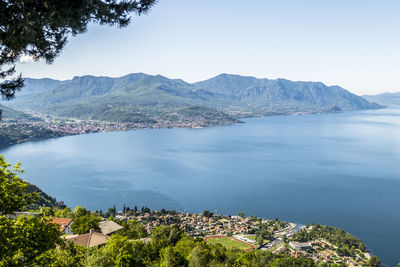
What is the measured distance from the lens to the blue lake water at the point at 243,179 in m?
44.8

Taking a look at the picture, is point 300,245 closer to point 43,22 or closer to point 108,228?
point 108,228

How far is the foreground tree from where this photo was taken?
5.32 metres

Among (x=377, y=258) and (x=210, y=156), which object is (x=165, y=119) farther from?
(x=377, y=258)

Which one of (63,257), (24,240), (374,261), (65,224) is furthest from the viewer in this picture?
(374,261)

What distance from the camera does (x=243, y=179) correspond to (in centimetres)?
6091

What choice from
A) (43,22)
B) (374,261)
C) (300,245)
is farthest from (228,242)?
(43,22)

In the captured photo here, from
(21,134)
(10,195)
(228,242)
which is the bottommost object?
(228,242)

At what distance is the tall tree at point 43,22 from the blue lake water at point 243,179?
130 ft

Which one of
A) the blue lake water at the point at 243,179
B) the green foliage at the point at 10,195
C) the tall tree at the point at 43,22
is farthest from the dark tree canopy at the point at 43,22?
the blue lake water at the point at 243,179

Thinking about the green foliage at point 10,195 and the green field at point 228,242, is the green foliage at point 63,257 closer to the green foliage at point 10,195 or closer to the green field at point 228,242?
the green foliage at point 10,195

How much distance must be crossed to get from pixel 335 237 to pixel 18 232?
128 ft

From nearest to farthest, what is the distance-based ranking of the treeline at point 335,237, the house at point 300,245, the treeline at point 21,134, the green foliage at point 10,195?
the green foliage at point 10,195, the treeline at point 335,237, the house at point 300,245, the treeline at point 21,134

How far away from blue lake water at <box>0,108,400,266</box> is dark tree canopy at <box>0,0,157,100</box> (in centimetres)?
3958

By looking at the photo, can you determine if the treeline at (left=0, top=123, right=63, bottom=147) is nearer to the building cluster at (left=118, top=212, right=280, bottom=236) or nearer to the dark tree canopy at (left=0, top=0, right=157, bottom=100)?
the building cluster at (left=118, top=212, right=280, bottom=236)
